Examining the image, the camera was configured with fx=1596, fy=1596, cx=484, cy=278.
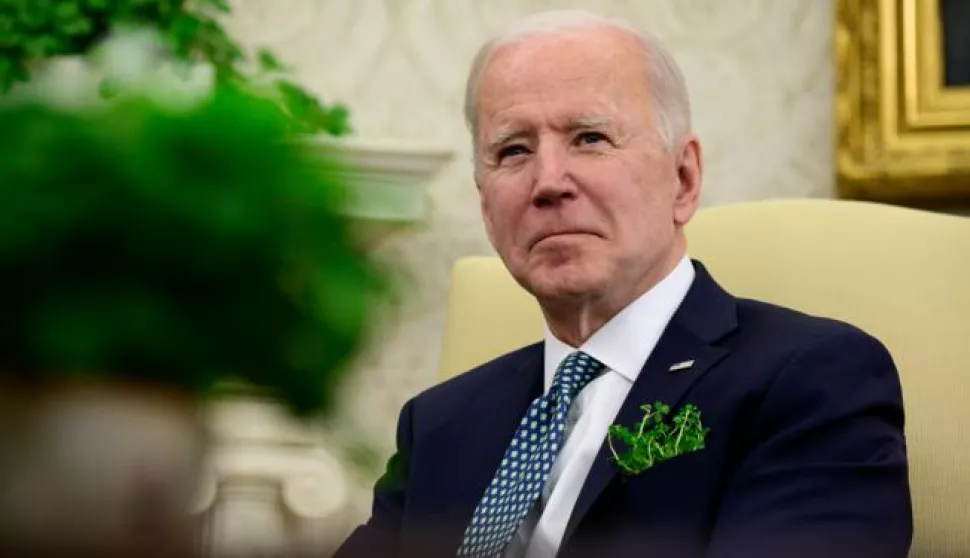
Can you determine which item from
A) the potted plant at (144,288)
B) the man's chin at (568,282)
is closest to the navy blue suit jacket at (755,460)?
the man's chin at (568,282)

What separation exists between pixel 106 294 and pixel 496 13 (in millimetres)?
2441

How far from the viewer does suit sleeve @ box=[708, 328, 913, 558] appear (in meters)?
1.58

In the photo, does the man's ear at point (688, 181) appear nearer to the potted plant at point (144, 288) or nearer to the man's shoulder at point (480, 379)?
the man's shoulder at point (480, 379)

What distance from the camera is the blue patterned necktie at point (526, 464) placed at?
1.66 m

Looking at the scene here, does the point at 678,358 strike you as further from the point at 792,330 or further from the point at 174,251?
the point at 174,251

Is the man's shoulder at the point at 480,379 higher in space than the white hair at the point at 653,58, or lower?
lower

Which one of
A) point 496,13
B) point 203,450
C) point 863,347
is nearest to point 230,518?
point 203,450

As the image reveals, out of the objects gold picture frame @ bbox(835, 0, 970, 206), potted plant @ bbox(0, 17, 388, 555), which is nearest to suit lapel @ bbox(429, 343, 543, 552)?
gold picture frame @ bbox(835, 0, 970, 206)

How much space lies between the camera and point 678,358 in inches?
71.4

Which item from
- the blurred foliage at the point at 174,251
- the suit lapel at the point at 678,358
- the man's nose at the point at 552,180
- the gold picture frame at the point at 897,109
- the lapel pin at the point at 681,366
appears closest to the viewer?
the blurred foliage at the point at 174,251

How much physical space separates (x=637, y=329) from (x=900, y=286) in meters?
0.32

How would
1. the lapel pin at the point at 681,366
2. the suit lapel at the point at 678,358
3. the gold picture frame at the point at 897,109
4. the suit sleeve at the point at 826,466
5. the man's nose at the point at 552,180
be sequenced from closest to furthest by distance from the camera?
the suit sleeve at the point at 826,466
the suit lapel at the point at 678,358
the lapel pin at the point at 681,366
the man's nose at the point at 552,180
the gold picture frame at the point at 897,109

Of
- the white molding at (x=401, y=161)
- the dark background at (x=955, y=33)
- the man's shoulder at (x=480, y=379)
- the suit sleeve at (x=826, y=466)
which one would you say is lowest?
the suit sleeve at (x=826, y=466)

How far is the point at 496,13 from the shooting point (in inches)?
110
